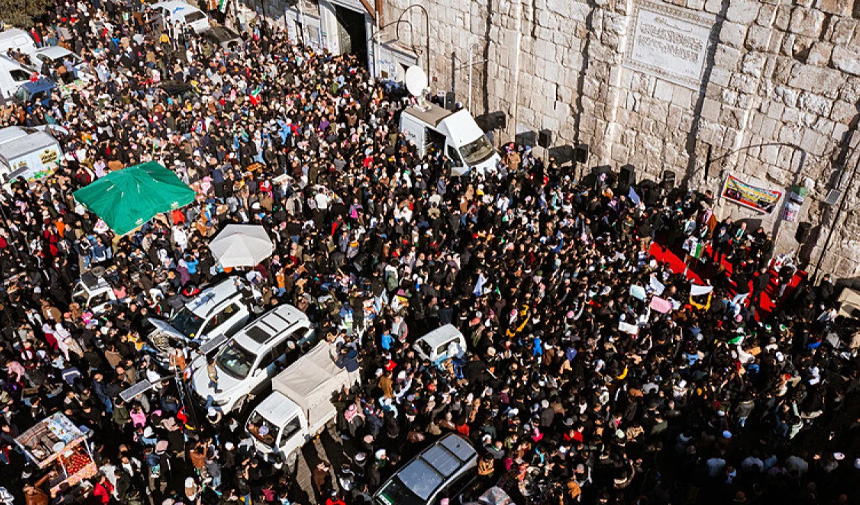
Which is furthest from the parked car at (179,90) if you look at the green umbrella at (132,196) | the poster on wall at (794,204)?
the poster on wall at (794,204)

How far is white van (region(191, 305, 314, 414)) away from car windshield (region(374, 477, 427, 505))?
3934 mm

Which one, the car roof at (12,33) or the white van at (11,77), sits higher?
the car roof at (12,33)

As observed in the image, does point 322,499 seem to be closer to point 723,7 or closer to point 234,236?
point 234,236

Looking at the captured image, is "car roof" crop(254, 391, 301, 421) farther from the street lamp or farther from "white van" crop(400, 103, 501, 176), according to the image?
the street lamp

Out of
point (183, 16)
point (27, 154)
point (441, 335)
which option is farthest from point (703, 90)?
point (183, 16)

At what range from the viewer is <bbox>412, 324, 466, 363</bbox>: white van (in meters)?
14.8

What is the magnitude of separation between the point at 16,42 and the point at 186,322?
20013 mm

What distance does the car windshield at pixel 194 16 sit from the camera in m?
Result: 30.6

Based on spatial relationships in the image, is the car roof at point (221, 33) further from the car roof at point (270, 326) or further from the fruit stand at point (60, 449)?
the fruit stand at point (60, 449)

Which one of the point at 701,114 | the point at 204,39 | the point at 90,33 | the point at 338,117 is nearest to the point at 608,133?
the point at 701,114

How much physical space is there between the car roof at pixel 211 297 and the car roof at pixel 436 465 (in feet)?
20.1

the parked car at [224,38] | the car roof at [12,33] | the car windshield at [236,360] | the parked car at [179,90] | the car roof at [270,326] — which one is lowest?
the car windshield at [236,360]

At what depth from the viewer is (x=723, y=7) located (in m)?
16.9

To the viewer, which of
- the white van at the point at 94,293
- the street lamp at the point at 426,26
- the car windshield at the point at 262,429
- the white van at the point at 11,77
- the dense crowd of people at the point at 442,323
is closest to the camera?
the dense crowd of people at the point at 442,323
